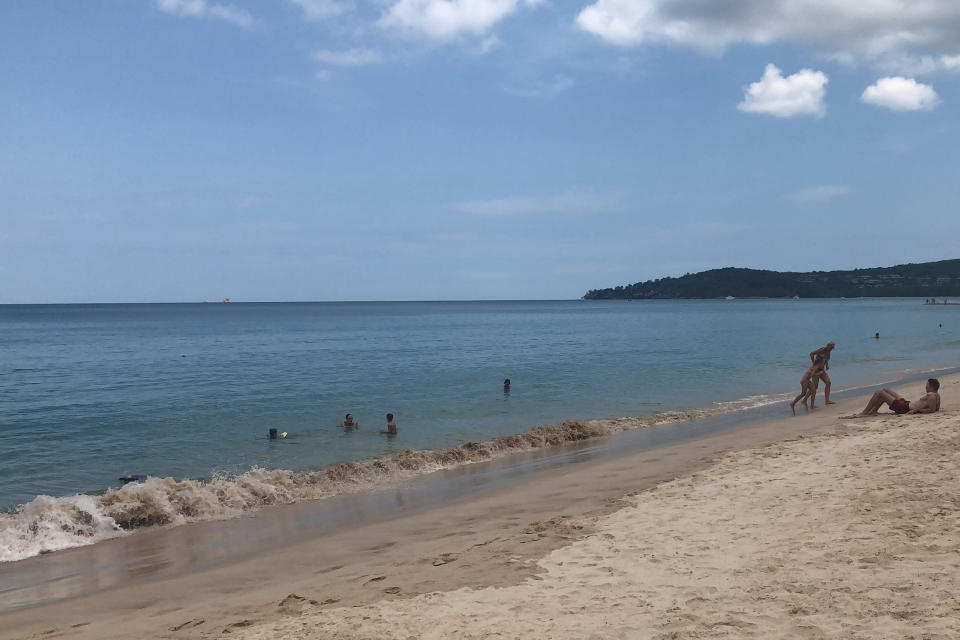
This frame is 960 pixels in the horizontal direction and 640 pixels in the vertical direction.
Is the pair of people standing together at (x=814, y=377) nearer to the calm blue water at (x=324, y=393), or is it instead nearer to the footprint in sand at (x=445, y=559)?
the calm blue water at (x=324, y=393)

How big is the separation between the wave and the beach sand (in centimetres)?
300

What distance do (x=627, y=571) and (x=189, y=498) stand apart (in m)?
Result: 8.21

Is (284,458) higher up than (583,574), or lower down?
lower down

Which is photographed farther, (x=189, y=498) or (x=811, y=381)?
(x=811, y=381)

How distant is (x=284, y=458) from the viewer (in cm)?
1573

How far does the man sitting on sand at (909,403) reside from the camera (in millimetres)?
14492

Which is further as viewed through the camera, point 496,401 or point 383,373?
point 383,373

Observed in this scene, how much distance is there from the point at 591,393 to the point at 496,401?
4.00m

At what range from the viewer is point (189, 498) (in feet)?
36.6

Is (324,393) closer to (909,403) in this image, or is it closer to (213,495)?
(213,495)

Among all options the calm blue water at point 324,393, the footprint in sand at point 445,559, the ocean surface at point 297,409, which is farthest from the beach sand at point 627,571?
the calm blue water at point 324,393

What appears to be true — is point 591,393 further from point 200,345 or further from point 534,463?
point 200,345

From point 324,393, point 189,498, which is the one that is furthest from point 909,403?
point 324,393

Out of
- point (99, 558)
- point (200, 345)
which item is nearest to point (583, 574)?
point (99, 558)
